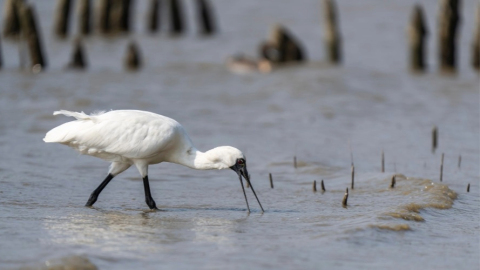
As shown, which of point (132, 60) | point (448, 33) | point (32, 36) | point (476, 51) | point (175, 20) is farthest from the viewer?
point (175, 20)

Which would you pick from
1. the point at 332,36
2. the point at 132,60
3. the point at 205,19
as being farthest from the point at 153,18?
the point at 332,36

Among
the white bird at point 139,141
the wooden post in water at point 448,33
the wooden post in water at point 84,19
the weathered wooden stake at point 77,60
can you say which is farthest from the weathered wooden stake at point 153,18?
the white bird at point 139,141

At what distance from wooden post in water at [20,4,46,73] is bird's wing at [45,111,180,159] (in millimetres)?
12926

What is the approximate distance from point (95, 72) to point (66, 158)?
34.1ft

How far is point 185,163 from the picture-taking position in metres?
8.10

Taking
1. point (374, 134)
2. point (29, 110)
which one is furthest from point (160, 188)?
point (29, 110)

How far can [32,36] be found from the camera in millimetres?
20484

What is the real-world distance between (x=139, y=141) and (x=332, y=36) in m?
15.1

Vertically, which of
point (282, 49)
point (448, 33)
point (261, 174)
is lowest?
point (261, 174)

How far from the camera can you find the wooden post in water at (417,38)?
20719mm

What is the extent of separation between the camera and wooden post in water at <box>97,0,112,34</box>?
28094 millimetres

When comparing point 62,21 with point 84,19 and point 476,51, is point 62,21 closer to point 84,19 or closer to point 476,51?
point 84,19

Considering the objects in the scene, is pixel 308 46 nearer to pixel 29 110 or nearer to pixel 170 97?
pixel 170 97

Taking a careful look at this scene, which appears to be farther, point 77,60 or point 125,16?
point 125,16
